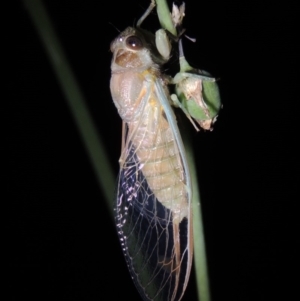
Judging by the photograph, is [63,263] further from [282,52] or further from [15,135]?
[282,52]

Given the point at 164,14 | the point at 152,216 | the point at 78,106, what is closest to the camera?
the point at 164,14

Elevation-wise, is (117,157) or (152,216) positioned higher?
(117,157)

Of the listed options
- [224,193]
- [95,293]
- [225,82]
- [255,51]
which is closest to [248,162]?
[224,193]

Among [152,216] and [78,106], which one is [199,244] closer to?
[152,216]

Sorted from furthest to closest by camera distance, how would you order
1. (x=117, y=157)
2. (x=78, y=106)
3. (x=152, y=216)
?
1. (x=117, y=157)
2. (x=152, y=216)
3. (x=78, y=106)

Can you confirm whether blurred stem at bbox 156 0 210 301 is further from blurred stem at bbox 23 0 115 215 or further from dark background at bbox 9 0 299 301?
dark background at bbox 9 0 299 301

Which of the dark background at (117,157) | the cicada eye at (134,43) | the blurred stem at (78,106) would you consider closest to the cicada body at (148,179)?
the cicada eye at (134,43)

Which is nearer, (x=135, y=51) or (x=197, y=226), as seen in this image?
(x=197, y=226)

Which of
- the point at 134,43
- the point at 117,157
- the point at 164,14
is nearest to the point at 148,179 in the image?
the point at 134,43
